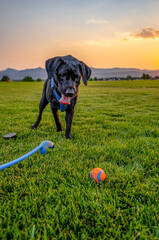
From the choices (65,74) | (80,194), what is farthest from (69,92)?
(80,194)

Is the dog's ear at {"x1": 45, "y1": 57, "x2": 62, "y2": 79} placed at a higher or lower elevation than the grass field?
higher

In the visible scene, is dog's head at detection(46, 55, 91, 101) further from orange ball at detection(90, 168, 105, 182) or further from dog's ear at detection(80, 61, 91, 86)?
orange ball at detection(90, 168, 105, 182)

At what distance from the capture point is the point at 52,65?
2.39 m

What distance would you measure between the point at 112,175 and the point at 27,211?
0.88 meters

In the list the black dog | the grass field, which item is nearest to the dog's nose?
the black dog

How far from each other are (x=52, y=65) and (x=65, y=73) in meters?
0.25

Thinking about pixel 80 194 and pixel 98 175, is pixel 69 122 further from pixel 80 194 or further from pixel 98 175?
pixel 80 194

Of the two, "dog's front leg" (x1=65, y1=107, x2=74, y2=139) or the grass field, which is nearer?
the grass field

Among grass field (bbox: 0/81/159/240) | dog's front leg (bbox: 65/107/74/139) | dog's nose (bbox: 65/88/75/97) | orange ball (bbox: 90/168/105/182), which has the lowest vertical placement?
grass field (bbox: 0/81/159/240)

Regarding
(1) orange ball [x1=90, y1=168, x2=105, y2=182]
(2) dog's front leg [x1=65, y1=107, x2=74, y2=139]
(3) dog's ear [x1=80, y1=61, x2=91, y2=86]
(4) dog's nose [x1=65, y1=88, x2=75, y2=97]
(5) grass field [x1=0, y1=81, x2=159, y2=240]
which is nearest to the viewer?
(5) grass field [x1=0, y1=81, x2=159, y2=240]

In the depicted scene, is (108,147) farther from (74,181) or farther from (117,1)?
(117,1)

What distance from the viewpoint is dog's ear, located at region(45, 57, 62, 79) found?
2.34 meters

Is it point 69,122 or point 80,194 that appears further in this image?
point 69,122

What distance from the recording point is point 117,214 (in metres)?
1.16
